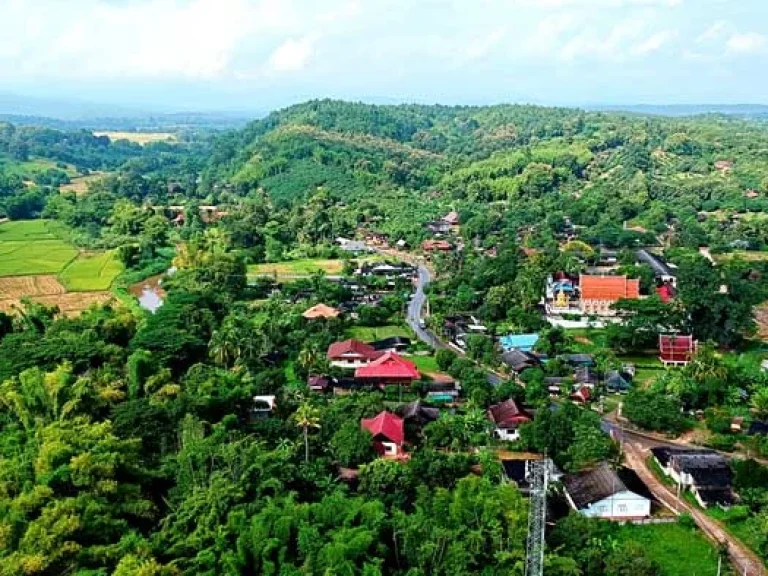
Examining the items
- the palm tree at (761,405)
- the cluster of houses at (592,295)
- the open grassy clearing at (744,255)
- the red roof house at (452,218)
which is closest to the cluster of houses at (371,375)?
the palm tree at (761,405)

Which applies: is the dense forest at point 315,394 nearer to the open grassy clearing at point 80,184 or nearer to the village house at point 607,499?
the village house at point 607,499

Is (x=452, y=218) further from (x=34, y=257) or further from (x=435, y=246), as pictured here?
(x=34, y=257)

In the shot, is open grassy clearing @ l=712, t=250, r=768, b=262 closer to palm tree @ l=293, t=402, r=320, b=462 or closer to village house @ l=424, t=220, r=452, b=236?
village house @ l=424, t=220, r=452, b=236

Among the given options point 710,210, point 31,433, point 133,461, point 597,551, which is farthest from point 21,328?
point 710,210

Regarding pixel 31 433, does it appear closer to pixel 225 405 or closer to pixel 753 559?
pixel 225 405

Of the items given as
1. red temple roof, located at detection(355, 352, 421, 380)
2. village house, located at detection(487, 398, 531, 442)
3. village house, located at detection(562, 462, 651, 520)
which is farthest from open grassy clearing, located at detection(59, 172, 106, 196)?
village house, located at detection(562, 462, 651, 520)

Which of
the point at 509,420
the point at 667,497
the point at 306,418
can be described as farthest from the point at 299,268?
the point at 667,497
